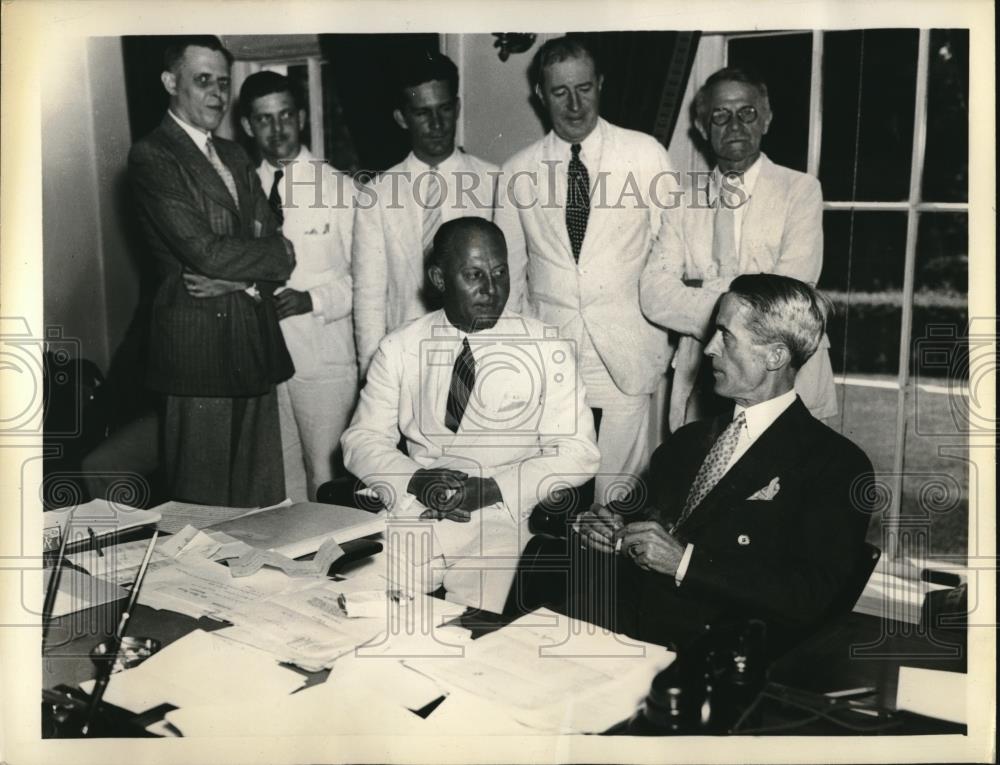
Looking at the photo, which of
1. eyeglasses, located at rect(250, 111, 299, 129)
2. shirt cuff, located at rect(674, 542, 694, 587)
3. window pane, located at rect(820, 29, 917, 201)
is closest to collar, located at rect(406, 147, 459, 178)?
eyeglasses, located at rect(250, 111, 299, 129)

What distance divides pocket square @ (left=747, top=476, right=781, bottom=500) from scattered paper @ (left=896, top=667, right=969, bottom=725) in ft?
1.67

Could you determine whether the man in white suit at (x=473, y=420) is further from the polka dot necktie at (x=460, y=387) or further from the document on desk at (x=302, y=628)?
the document on desk at (x=302, y=628)

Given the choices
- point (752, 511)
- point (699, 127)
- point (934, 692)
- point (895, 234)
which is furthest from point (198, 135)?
point (934, 692)

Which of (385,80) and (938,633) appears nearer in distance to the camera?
(938,633)

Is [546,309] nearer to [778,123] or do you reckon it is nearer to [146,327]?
[778,123]

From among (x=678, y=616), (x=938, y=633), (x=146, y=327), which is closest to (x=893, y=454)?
(x=938, y=633)

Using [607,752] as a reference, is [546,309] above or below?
above

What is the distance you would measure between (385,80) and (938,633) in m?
2.20

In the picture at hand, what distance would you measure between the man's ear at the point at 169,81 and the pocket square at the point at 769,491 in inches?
78.5

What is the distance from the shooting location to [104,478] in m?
2.80

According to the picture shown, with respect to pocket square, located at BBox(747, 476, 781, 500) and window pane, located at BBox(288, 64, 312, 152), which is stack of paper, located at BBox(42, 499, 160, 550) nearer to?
window pane, located at BBox(288, 64, 312, 152)

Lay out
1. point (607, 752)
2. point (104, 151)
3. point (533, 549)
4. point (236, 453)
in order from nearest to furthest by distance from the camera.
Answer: point (607, 752) → point (533, 549) → point (104, 151) → point (236, 453)

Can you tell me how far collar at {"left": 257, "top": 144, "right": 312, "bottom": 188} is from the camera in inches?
111

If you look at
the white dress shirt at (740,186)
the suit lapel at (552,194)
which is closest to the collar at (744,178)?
the white dress shirt at (740,186)
